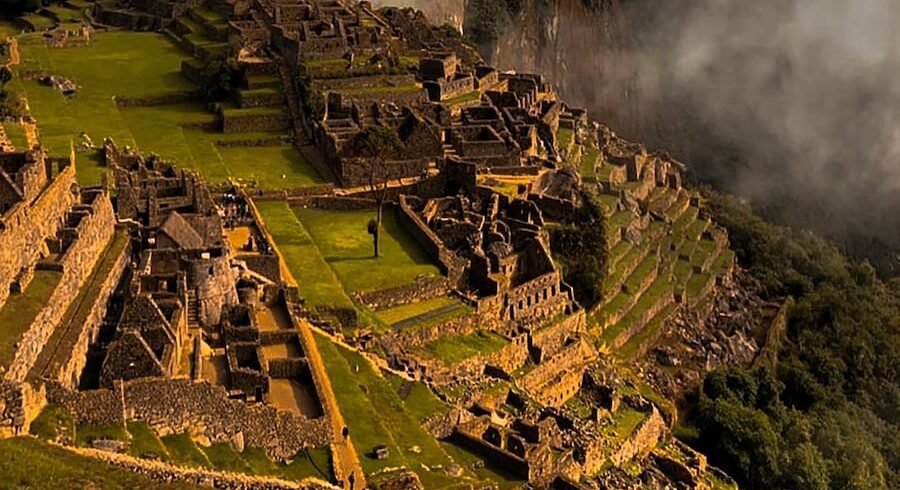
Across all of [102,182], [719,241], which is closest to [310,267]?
[102,182]

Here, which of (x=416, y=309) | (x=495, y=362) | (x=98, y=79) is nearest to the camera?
(x=495, y=362)

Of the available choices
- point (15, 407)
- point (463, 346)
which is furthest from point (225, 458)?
point (463, 346)

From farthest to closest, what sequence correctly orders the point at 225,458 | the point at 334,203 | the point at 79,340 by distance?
1. the point at 334,203
2. the point at 79,340
3. the point at 225,458

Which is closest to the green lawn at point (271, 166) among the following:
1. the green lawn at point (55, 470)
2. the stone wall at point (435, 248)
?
the stone wall at point (435, 248)

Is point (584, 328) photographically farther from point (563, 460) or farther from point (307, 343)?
point (307, 343)

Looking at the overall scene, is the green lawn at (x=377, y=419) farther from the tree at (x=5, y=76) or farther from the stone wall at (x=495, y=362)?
the tree at (x=5, y=76)

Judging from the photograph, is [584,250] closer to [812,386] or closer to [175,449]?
[812,386]

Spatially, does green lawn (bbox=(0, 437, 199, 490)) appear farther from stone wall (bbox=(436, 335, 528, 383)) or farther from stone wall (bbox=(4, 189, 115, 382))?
stone wall (bbox=(436, 335, 528, 383))

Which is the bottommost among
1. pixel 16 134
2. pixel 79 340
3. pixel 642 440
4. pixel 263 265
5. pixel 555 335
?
pixel 642 440
